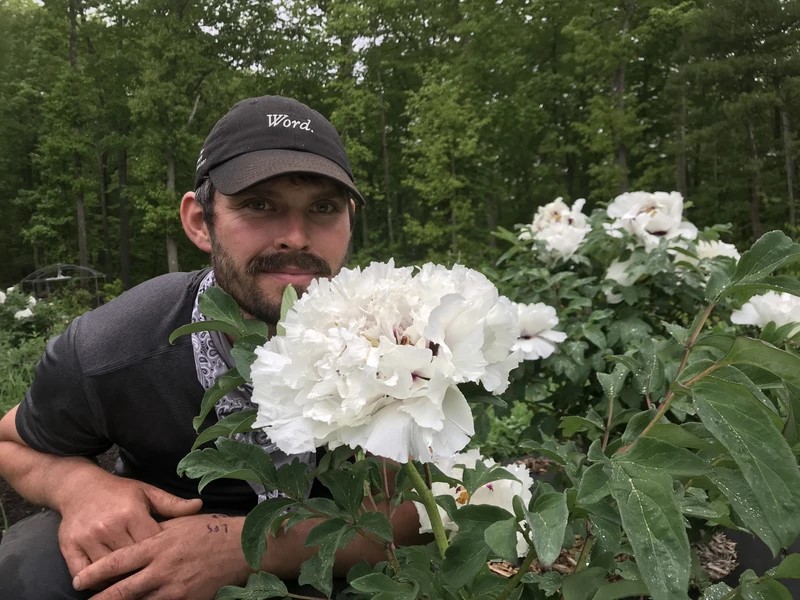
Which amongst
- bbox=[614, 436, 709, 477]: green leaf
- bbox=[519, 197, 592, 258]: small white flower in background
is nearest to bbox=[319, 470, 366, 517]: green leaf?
bbox=[614, 436, 709, 477]: green leaf

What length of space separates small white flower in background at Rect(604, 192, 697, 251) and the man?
3.27 feet

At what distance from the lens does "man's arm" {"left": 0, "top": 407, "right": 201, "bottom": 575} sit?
4.30 ft

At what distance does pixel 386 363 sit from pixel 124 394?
1.21 meters

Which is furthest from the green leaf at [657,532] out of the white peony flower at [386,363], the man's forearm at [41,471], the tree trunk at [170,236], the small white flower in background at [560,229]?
the tree trunk at [170,236]

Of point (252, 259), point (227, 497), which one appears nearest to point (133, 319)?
point (252, 259)

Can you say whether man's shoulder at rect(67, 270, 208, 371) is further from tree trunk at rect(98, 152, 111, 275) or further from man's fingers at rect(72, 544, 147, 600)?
tree trunk at rect(98, 152, 111, 275)

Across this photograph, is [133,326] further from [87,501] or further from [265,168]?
[265,168]

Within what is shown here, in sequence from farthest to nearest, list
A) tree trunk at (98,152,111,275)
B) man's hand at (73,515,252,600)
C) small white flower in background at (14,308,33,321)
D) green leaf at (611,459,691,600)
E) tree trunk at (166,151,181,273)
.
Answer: tree trunk at (98,152,111,275) → tree trunk at (166,151,181,273) → small white flower in background at (14,308,33,321) → man's hand at (73,515,252,600) → green leaf at (611,459,691,600)

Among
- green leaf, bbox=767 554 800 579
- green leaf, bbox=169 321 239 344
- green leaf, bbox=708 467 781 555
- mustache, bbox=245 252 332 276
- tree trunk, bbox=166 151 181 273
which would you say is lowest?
tree trunk, bbox=166 151 181 273

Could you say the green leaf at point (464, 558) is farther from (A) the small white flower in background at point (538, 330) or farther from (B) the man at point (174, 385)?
(A) the small white flower in background at point (538, 330)

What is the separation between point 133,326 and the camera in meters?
1.62

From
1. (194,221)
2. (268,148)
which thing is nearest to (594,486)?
(268,148)

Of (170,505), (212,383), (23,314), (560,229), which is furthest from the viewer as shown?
(23,314)

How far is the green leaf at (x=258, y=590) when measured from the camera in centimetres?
87
